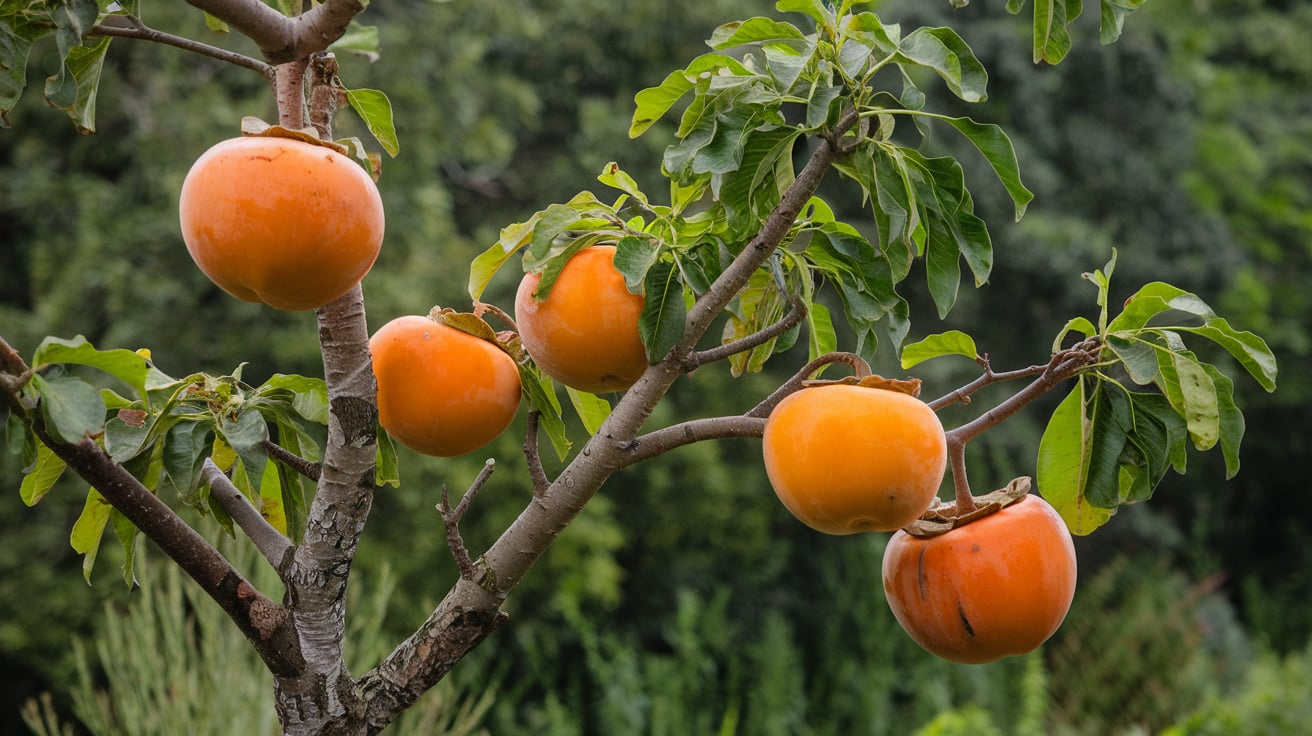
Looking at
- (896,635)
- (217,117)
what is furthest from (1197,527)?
(217,117)

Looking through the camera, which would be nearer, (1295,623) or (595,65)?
(595,65)

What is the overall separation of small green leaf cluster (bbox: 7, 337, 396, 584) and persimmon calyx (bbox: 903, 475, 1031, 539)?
476 millimetres

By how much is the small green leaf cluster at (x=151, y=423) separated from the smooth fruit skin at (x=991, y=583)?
0.48 meters

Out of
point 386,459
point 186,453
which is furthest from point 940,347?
point 186,453

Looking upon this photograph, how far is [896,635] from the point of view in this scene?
5.16 m

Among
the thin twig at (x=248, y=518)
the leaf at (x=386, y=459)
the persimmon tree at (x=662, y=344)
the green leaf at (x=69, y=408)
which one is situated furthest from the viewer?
the leaf at (x=386, y=459)

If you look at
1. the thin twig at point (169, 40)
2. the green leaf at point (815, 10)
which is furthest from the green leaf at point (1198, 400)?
the thin twig at point (169, 40)

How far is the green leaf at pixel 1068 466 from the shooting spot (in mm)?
958

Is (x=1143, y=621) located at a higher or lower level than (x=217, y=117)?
lower

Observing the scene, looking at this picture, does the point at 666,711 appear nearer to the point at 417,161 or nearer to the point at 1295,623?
the point at 417,161

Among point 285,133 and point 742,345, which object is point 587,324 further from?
point 285,133

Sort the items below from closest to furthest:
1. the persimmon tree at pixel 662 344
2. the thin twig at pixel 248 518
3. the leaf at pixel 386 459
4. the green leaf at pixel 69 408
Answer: the green leaf at pixel 69 408
the persimmon tree at pixel 662 344
the thin twig at pixel 248 518
the leaf at pixel 386 459

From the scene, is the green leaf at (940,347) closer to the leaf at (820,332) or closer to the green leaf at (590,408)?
the leaf at (820,332)

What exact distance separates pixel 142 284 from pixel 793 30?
11.8 feet
